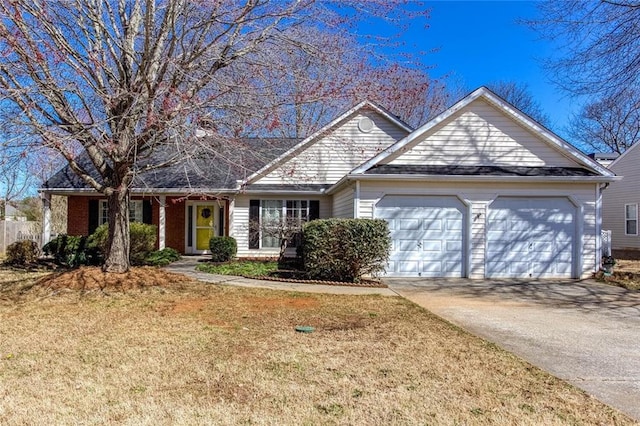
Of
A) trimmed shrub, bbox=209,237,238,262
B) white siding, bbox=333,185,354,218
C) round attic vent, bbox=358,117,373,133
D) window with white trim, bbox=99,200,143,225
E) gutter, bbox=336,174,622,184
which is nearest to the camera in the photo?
gutter, bbox=336,174,622,184

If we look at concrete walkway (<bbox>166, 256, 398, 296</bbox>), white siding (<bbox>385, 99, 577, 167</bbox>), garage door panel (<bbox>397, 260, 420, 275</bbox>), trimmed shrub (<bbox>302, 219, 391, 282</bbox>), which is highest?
white siding (<bbox>385, 99, 577, 167</bbox>)

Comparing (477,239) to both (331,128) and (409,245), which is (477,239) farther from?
(331,128)

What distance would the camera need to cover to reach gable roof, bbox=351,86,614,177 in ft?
42.2

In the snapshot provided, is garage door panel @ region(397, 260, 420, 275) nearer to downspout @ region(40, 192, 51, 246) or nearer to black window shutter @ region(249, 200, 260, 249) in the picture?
black window shutter @ region(249, 200, 260, 249)

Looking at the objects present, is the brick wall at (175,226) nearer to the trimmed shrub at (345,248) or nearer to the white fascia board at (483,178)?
the trimmed shrub at (345,248)

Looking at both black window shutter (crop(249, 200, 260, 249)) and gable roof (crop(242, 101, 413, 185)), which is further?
black window shutter (crop(249, 200, 260, 249))

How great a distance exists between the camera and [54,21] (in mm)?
8820

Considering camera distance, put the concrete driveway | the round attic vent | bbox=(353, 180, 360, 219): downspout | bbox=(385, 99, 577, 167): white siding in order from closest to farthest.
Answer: the concrete driveway < bbox=(353, 180, 360, 219): downspout < bbox=(385, 99, 577, 167): white siding < the round attic vent

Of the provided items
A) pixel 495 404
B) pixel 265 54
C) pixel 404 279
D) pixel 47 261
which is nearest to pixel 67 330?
pixel 495 404

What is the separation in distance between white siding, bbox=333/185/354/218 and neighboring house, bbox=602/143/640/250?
16336 mm

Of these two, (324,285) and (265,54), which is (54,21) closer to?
(265,54)

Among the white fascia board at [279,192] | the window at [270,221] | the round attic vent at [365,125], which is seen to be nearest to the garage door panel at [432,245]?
the white fascia board at [279,192]

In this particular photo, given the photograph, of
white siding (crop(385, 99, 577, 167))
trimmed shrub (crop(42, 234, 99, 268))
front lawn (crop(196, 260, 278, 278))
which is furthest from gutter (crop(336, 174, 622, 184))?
trimmed shrub (crop(42, 234, 99, 268))

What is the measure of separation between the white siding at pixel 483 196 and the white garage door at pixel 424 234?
254 millimetres
